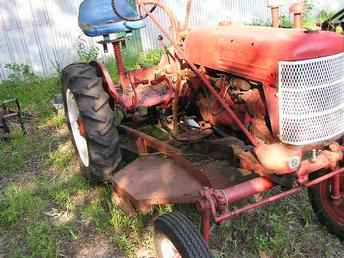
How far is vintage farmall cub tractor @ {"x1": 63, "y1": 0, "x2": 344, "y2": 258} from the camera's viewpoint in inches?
83.1

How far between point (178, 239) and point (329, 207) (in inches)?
46.8

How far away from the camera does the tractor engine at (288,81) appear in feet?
6.85

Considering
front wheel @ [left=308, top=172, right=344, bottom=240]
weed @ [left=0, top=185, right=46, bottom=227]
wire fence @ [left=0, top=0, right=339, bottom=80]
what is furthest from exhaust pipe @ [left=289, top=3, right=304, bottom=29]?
wire fence @ [left=0, top=0, right=339, bottom=80]

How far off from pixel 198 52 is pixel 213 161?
30.1 inches

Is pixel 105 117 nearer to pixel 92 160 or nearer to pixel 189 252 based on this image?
pixel 92 160

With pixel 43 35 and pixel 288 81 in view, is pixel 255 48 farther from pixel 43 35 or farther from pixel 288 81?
pixel 43 35

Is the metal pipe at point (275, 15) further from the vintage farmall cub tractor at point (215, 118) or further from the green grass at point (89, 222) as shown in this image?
the green grass at point (89, 222)

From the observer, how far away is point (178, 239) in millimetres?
2035

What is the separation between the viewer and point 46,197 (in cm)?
338

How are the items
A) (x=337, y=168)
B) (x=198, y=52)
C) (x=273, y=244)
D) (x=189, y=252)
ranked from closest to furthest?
1. (x=189, y=252)
2. (x=337, y=168)
3. (x=273, y=244)
4. (x=198, y=52)

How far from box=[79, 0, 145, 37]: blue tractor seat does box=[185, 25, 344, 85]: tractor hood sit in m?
0.64

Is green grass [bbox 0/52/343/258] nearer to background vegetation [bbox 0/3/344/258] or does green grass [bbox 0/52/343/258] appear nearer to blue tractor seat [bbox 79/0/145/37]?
background vegetation [bbox 0/3/344/258]

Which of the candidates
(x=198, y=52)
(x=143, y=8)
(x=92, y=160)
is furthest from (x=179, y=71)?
(x=92, y=160)

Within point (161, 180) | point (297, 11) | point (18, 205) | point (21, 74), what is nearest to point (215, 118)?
point (161, 180)
